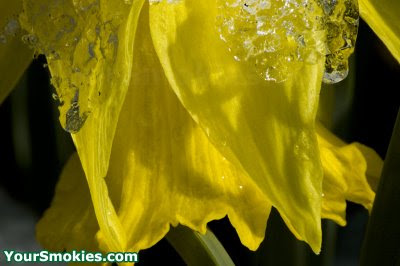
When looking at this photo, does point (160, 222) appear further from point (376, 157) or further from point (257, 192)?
point (376, 157)

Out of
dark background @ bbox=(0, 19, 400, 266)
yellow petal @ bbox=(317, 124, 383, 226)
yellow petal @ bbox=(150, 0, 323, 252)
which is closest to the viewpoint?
yellow petal @ bbox=(150, 0, 323, 252)

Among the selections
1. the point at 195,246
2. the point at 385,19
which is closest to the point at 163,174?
the point at 195,246

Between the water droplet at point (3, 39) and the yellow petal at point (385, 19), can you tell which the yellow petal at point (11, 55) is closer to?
the water droplet at point (3, 39)

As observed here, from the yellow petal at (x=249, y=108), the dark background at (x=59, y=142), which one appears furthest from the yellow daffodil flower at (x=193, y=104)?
the dark background at (x=59, y=142)

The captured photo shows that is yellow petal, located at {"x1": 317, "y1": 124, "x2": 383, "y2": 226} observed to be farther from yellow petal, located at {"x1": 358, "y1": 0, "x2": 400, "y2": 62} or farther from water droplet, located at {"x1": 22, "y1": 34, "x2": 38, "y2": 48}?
water droplet, located at {"x1": 22, "y1": 34, "x2": 38, "y2": 48}

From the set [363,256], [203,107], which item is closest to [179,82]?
[203,107]

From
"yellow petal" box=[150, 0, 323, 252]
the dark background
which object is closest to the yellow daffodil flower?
"yellow petal" box=[150, 0, 323, 252]

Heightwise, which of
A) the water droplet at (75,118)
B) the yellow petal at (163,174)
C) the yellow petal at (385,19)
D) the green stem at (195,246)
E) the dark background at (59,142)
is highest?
the water droplet at (75,118)

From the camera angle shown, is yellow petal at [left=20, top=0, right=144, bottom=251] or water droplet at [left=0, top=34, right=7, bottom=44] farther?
water droplet at [left=0, top=34, right=7, bottom=44]
